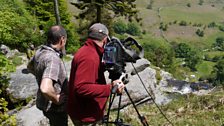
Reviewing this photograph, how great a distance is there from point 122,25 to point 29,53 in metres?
168

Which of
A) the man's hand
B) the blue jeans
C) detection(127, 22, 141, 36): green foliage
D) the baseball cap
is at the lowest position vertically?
detection(127, 22, 141, 36): green foliage

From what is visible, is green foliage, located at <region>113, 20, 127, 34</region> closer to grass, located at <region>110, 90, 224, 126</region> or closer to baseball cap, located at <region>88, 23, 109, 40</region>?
grass, located at <region>110, 90, 224, 126</region>

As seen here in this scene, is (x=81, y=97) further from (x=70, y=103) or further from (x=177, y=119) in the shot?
(x=177, y=119)

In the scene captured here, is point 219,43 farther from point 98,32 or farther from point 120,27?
A: point 98,32

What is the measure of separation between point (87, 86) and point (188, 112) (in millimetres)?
5961

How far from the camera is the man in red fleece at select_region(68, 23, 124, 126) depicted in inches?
190

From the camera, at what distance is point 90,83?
483 cm

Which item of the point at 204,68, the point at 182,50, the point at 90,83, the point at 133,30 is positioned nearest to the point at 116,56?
the point at 90,83

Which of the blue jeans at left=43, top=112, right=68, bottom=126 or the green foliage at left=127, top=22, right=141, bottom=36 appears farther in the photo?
the green foliage at left=127, top=22, right=141, bottom=36

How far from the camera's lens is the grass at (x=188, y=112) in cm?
927

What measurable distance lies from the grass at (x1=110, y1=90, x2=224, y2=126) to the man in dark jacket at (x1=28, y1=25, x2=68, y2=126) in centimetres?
376

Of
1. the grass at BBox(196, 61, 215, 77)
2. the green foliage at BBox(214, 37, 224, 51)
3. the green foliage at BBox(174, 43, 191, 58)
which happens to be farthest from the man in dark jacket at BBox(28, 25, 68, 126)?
the green foliage at BBox(214, 37, 224, 51)

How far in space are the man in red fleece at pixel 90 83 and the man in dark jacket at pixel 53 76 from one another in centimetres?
29

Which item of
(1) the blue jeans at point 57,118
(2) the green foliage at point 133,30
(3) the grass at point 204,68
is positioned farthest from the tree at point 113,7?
(2) the green foliage at point 133,30
